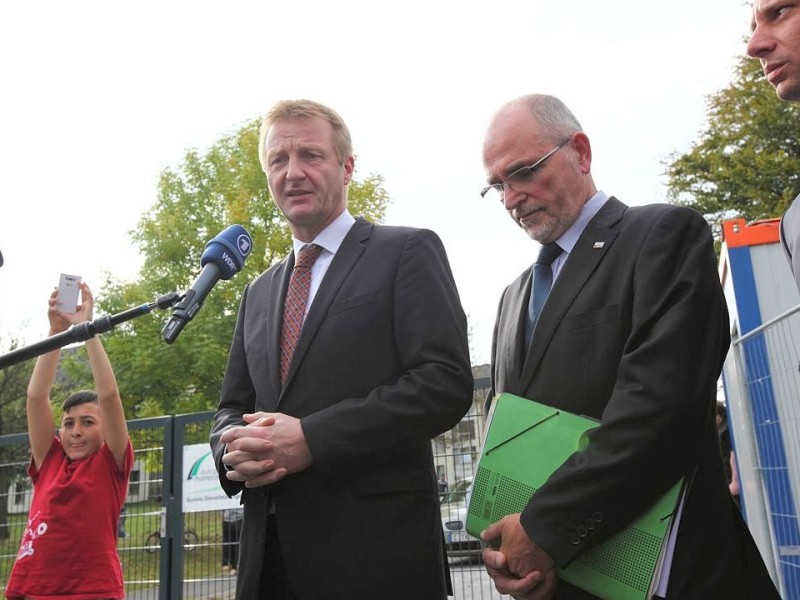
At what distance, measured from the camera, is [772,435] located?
499 centimetres

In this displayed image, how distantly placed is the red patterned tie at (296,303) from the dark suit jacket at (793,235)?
1.55m

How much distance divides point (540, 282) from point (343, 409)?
81cm

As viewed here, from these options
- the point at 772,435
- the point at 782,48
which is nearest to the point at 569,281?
the point at 782,48

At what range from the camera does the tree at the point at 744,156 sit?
1057 inches

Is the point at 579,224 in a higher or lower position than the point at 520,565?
higher

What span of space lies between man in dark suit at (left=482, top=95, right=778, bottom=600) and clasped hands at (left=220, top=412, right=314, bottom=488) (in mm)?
620

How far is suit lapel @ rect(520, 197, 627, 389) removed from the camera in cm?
235

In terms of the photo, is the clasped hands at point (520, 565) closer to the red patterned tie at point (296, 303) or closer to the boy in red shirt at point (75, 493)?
the red patterned tie at point (296, 303)

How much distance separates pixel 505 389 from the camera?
8.63ft

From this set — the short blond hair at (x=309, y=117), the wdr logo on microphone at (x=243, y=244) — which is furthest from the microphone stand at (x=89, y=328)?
the short blond hair at (x=309, y=117)

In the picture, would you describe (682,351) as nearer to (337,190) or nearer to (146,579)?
(337,190)

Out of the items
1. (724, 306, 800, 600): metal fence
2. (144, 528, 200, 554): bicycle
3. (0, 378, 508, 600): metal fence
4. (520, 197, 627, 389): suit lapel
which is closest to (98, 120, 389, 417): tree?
(0, 378, 508, 600): metal fence

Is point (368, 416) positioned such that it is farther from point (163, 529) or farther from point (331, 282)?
point (163, 529)

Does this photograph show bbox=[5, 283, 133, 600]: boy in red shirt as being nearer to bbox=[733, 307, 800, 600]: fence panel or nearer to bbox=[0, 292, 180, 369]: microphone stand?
bbox=[0, 292, 180, 369]: microphone stand
